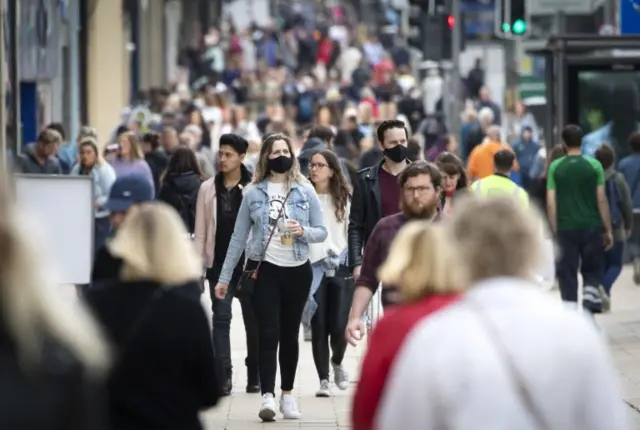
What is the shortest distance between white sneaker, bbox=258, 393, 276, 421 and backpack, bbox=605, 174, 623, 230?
284 inches

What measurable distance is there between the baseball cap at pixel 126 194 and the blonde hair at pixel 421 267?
6.77 feet

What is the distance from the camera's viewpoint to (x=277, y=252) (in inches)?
451

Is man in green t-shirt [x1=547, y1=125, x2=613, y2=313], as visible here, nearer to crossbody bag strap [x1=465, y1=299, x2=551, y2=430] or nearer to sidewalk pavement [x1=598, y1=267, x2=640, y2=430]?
sidewalk pavement [x1=598, y1=267, x2=640, y2=430]

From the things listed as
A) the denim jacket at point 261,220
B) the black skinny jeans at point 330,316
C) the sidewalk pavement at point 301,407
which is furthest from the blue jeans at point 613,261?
the denim jacket at point 261,220

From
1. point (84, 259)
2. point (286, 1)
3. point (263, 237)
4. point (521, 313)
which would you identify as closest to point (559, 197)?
point (263, 237)

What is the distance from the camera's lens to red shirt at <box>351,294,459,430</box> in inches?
223

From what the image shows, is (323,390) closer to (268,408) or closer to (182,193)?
(268,408)

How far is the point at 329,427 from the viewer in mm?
11258

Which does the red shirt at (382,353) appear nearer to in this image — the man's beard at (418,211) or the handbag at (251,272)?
the man's beard at (418,211)

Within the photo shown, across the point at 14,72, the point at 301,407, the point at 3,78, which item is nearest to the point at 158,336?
the point at 301,407

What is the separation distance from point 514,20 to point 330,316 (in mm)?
11781

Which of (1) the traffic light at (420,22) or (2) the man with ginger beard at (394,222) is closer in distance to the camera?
(2) the man with ginger beard at (394,222)

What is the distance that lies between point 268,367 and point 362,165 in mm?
11429

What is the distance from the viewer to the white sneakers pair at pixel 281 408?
449 inches
